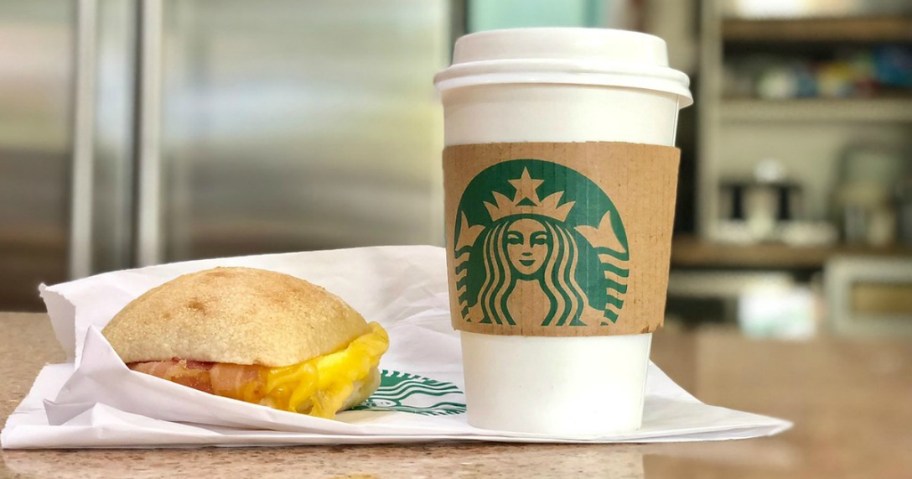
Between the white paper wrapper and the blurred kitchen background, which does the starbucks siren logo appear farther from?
the blurred kitchen background

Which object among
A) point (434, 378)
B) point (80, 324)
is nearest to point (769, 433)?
point (434, 378)

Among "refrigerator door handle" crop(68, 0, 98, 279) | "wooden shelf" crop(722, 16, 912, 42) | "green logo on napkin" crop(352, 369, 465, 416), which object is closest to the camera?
"green logo on napkin" crop(352, 369, 465, 416)

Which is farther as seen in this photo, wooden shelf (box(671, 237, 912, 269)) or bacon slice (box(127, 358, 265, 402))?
wooden shelf (box(671, 237, 912, 269))

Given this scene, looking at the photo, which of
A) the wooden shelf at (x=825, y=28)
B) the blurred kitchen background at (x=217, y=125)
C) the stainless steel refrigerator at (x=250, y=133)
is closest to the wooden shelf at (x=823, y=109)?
the wooden shelf at (x=825, y=28)

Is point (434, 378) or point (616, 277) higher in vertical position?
point (616, 277)

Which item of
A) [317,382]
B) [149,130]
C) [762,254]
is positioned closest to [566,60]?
[317,382]

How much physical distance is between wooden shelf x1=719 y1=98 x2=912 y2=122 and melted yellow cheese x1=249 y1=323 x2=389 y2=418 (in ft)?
11.4

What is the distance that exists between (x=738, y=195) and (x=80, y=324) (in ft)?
11.4

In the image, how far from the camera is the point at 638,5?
383cm

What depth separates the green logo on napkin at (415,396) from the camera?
69 cm

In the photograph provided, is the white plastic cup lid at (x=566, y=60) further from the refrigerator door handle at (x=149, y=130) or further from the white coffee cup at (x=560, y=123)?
the refrigerator door handle at (x=149, y=130)

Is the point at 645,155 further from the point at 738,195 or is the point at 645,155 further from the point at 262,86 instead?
the point at 738,195

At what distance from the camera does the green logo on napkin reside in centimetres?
69

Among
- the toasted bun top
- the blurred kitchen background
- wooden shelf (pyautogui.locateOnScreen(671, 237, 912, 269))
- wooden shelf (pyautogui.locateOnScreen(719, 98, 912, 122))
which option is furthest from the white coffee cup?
wooden shelf (pyautogui.locateOnScreen(719, 98, 912, 122))
